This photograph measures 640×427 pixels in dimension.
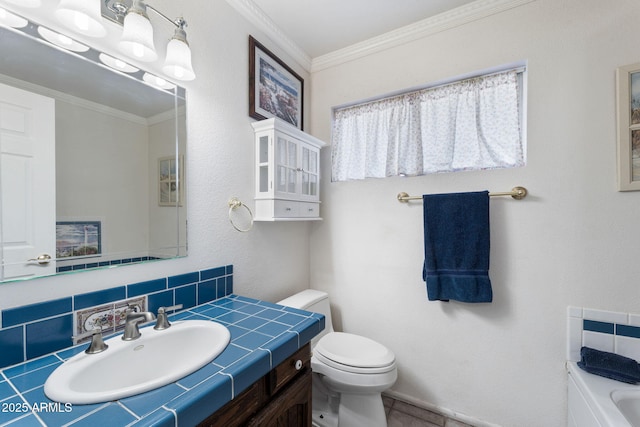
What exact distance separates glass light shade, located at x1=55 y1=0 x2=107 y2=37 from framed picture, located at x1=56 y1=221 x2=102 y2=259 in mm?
636

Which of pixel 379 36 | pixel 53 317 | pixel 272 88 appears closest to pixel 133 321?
pixel 53 317

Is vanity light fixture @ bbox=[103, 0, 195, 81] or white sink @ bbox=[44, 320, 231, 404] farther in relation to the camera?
vanity light fixture @ bbox=[103, 0, 195, 81]

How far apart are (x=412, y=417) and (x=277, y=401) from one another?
1179 mm

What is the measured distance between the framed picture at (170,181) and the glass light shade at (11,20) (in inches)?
20.5

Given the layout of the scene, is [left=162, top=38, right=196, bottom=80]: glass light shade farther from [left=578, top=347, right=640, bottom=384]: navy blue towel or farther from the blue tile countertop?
[left=578, top=347, right=640, bottom=384]: navy blue towel

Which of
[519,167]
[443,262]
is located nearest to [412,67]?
[519,167]

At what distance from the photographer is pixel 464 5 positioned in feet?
5.03

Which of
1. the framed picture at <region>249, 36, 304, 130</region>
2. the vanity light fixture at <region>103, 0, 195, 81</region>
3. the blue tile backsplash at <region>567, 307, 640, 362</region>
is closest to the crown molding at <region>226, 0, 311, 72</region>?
the framed picture at <region>249, 36, 304, 130</region>

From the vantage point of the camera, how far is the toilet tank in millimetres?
1648

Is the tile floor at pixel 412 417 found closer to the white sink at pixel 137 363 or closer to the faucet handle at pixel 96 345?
the white sink at pixel 137 363

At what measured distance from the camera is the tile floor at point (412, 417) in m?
1.56

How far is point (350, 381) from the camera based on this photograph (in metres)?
1.33

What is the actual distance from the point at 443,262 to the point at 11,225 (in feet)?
5.94

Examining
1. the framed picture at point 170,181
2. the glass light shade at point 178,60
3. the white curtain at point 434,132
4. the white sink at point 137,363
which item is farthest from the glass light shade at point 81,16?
the white curtain at point 434,132
